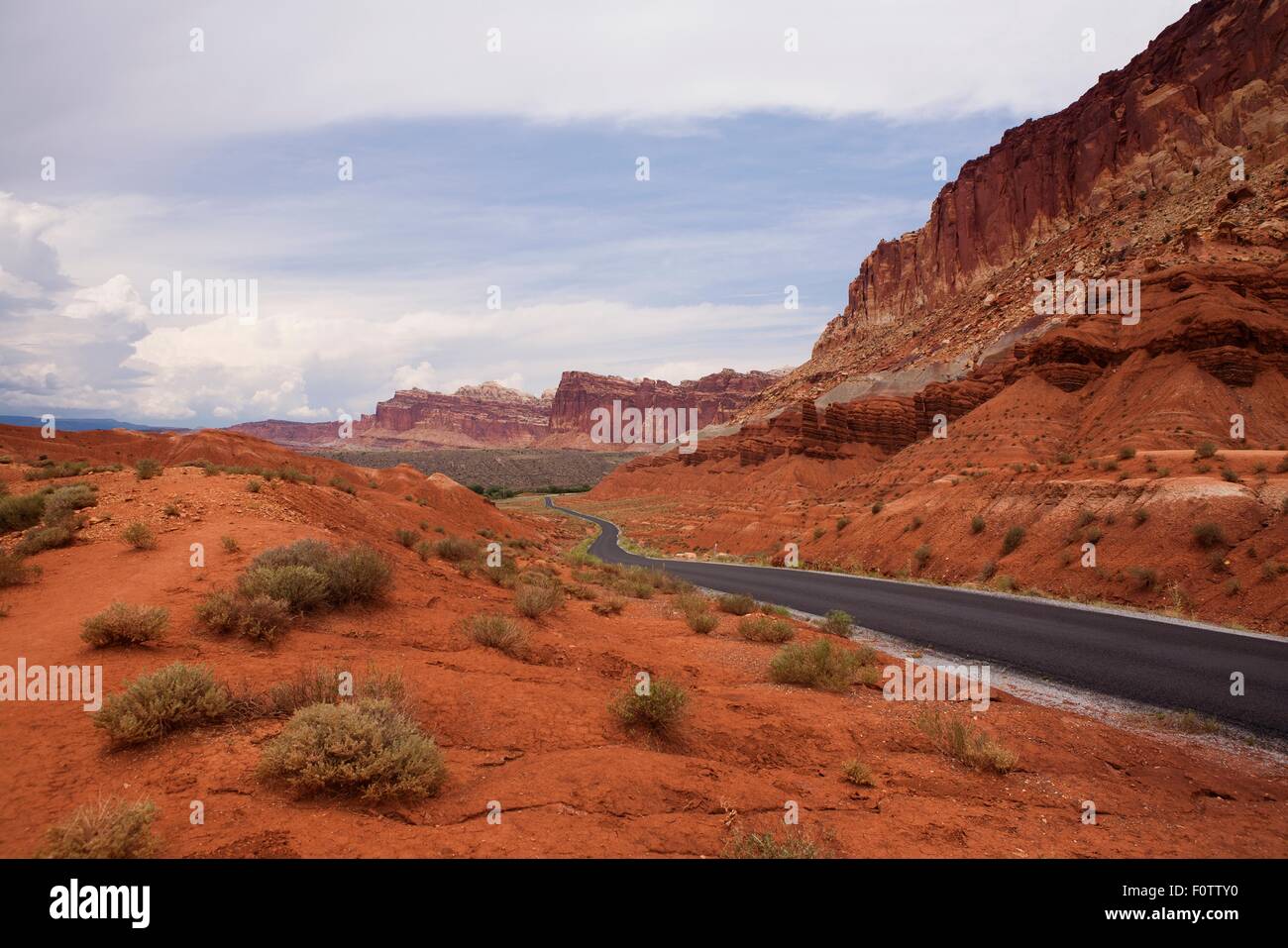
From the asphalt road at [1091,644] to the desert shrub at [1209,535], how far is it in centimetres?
407

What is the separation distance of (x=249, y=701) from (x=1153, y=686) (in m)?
11.3

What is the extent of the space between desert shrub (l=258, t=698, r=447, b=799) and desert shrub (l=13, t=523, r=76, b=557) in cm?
869

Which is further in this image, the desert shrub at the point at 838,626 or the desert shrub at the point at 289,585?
the desert shrub at the point at 838,626

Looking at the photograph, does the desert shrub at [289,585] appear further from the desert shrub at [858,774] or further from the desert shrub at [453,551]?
the desert shrub at [453,551]

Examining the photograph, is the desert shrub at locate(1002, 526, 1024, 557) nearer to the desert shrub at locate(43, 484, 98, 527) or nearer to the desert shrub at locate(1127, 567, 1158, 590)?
the desert shrub at locate(1127, 567, 1158, 590)

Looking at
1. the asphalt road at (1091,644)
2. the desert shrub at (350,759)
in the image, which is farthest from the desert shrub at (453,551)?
the desert shrub at (350,759)

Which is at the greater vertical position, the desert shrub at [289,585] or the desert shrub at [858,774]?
the desert shrub at [289,585]

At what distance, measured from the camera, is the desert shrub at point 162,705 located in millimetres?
4906

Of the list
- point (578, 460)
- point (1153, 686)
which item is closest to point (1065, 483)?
point (1153, 686)

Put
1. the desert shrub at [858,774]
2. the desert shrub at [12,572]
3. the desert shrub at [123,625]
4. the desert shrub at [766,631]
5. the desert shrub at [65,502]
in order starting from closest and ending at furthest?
1. the desert shrub at [858,774]
2. the desert shrub at [123,625]
3. the desert shrub at [12,572]
4. the desert shrub at [65,502]
5. the desert shrub at [766,631]

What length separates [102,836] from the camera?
11.2 feet

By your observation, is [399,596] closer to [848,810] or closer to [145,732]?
[145,732]

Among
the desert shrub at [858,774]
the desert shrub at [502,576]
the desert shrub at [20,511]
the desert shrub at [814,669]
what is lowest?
the desert shrub at [814,669]
